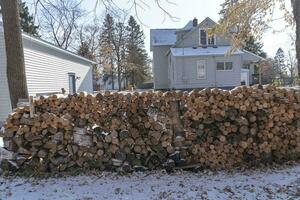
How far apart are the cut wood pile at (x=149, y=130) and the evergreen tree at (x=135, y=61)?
54.1 metres

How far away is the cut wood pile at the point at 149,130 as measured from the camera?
21.9ft

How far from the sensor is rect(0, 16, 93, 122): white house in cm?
1588

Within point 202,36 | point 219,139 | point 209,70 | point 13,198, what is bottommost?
point 13,198

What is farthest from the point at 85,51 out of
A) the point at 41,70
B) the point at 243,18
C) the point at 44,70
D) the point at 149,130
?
the point at 149,130

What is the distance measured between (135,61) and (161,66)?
71.2ft

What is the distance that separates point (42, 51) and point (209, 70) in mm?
19621

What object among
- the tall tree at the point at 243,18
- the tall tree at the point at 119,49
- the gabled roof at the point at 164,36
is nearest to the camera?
the tall tree at the point at 243,18

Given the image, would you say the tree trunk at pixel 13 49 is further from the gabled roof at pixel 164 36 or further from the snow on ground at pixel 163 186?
the gabled roof at pixel 164 36

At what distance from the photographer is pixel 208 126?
6.87 metres

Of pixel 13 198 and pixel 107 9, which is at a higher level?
pixel 107 9

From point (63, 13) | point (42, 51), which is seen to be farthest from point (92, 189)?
point (42, 51)

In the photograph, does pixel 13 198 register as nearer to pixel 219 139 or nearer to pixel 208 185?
pixel 208 185

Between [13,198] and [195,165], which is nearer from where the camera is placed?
[13,198]

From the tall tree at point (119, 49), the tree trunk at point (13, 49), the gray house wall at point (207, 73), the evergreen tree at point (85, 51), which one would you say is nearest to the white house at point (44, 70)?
the tree trunk at point (13, 49)
